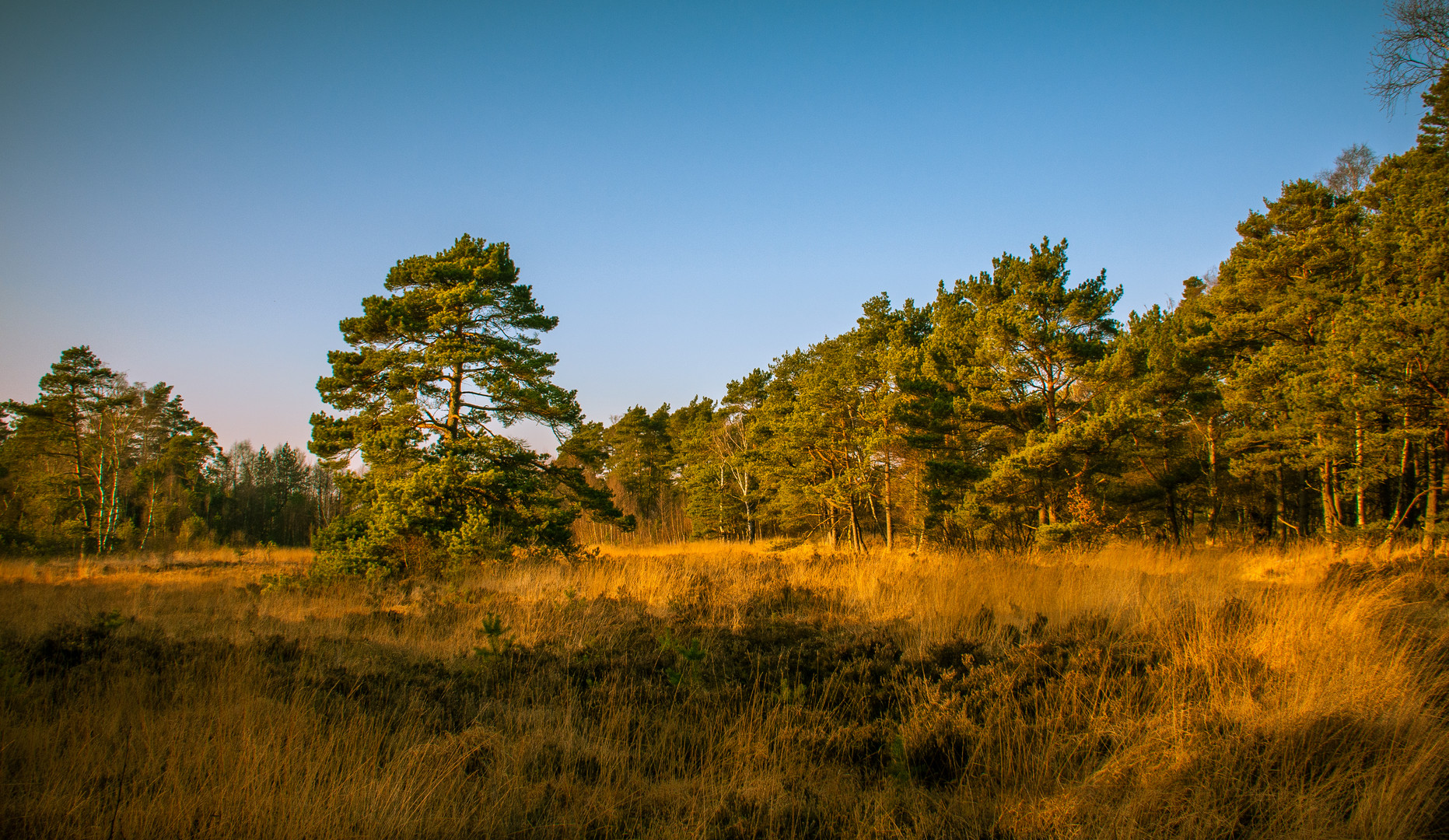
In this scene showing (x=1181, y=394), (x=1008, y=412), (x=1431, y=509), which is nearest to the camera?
(x=1431, y=509)

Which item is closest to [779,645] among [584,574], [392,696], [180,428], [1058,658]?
[1058,658]

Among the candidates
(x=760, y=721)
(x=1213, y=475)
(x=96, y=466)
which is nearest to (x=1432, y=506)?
(x=1213, y=475)

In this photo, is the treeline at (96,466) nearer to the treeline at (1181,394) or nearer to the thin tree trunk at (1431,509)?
the treeline at (1181,394)

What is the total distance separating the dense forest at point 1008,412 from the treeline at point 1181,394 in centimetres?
9

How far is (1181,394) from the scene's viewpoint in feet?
64.4

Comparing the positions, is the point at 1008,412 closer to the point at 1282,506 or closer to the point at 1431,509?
the point at 1431,509

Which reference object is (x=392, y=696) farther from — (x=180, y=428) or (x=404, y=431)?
(x=180, y=428)

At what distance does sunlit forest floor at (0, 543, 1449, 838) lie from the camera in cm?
273

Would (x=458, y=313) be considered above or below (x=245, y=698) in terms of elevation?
above

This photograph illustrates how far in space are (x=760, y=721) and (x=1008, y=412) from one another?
16106 millimetres

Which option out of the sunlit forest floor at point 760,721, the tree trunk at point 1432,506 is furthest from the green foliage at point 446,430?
the tree trunk at point 1432,506

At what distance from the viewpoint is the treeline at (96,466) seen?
956 inches

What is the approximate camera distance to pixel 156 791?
9.18ft

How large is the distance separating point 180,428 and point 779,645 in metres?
45.0
